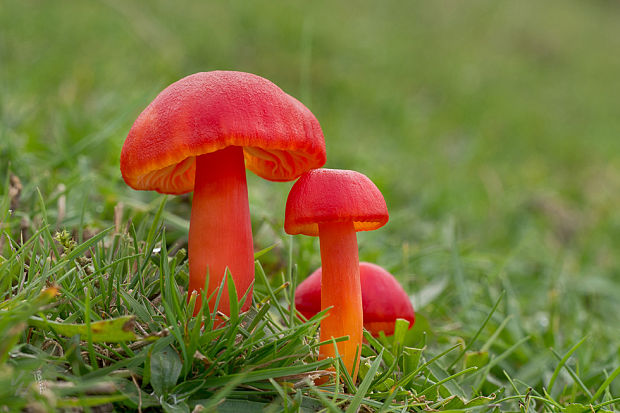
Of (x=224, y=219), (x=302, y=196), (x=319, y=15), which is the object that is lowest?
(x=224, y=219)

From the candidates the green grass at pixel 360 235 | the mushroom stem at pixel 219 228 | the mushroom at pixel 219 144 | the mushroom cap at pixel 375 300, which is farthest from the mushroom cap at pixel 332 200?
the mushroom cap at pixel 375 300

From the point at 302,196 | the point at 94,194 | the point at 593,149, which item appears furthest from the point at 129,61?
the point at 593,149

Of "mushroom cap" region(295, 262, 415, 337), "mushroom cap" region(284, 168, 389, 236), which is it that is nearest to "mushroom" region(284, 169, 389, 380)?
"mushroom cap" region(284, 168, 389, 236)

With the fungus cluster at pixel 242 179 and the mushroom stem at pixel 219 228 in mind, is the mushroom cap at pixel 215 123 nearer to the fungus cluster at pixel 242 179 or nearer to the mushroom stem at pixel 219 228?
the fungus cluster at pixel 242 179

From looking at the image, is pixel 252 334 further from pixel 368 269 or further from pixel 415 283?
pixel 415 283

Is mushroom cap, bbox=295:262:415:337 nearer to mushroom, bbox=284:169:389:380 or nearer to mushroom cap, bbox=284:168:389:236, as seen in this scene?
mushroom, bbox=284:169:389:380

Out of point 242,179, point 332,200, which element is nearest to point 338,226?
point 332,200

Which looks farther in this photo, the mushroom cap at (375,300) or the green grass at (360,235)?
the mushroom cap at (375,300)
